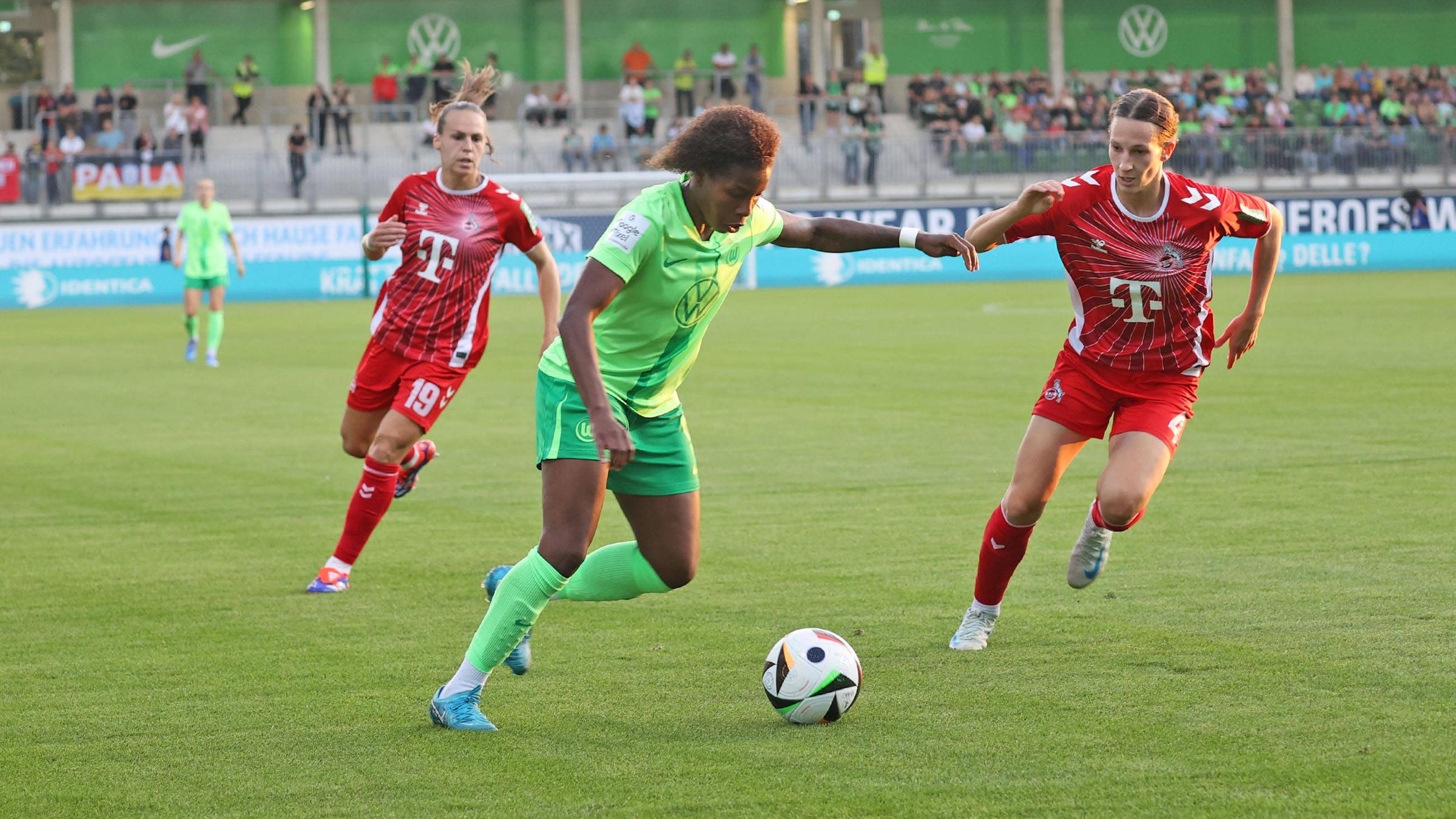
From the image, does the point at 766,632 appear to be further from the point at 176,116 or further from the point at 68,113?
the point at 176,116

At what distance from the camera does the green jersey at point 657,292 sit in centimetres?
475

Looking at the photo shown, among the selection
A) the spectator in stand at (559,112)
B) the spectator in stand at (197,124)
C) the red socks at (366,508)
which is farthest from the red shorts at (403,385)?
the spectator in stand at (559,112)

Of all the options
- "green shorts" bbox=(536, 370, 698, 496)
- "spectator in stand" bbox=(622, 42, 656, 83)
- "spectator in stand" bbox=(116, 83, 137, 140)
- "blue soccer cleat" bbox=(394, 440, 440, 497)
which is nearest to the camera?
"green shorts" bbox=(536, 370, 698, 496)

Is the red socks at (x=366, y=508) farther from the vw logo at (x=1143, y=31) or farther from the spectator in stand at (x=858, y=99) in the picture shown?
the vw logo at (x=1143, y=31)

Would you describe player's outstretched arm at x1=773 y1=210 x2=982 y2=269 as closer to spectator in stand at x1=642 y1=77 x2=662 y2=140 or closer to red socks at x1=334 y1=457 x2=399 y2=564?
red socks at x1=334 y1=457 x2=399 y2=564

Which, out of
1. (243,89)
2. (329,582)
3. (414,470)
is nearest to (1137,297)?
(329,582)

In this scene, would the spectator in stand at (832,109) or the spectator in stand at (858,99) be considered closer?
the spectator in stand at (858,99)

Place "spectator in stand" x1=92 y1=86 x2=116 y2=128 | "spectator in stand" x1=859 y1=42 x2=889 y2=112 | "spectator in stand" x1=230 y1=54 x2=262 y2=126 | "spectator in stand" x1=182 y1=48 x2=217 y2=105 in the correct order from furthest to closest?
"spectator in stand" x1=859 y1=42 x2=889 y2=112
"spectator in stand" x1=182 y1=48 x2=217 y2=105
"spectator in stand" x1=230 y1=54 x2=262 y2=126
"spectator in stand" x1=92 y1=86 x2=116 y2=128

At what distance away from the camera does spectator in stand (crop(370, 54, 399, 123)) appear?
39250mm

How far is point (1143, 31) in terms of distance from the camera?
153 ft

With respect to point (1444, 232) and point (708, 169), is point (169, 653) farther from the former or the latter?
point (1444, 232)

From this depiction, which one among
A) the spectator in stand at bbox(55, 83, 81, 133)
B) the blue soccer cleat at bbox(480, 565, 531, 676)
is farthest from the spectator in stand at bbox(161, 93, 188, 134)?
the blue soccer cleat at bbox(480, 565, 531, 676)

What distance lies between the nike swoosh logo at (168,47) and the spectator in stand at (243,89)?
11.1 ft

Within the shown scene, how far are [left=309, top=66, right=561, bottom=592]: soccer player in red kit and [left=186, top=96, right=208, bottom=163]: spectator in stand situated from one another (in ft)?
97.2
